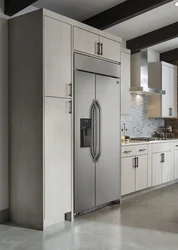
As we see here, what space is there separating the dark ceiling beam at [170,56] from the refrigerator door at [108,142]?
2.95m

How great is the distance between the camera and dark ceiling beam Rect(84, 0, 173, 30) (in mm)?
4623

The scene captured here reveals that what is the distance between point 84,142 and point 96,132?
27 centimetres

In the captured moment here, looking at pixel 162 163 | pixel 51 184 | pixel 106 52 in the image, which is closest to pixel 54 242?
pixel 51 184

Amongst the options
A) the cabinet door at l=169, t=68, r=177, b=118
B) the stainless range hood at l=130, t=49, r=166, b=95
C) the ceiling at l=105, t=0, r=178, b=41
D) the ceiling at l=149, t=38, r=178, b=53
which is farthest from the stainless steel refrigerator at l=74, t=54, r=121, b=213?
the cabinet door at l=169, t=68, r=177, b=118

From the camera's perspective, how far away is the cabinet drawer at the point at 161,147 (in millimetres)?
6109

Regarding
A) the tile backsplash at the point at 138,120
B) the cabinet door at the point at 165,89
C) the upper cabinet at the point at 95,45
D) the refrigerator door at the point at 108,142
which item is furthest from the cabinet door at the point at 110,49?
the cabinet door at the point at 165,89

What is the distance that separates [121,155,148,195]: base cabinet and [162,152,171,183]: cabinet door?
27.6 inches

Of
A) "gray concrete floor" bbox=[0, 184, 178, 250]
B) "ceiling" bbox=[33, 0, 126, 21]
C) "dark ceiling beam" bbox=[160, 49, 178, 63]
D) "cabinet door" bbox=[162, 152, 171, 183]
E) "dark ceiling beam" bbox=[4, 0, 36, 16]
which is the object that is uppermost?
"ceiling" bbox=[33, 0, 126, 21]

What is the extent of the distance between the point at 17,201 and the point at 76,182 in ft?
2.50

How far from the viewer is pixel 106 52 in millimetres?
4711

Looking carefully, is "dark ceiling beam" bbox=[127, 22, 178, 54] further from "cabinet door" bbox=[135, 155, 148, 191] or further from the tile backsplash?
"cabinet door" bbox=[135, 155, 148, 191]

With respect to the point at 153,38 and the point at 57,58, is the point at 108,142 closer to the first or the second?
the point at 57,58

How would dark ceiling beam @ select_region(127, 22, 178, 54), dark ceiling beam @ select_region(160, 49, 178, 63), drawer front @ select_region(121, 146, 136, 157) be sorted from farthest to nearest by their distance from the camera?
1. dark ceiling beam @ select_region(160, 49, 178, 63)
2. dark ceiling beam @ select_region(127, 22, 178, 54)
3. drawer front @ select_region(121, 146, 136, 157)

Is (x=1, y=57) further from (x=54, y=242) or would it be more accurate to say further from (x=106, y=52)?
(x=54, y=242)
